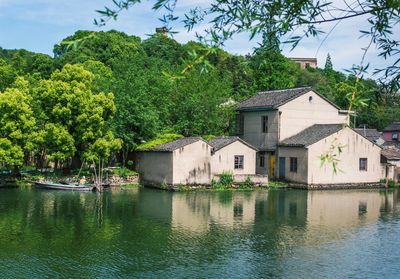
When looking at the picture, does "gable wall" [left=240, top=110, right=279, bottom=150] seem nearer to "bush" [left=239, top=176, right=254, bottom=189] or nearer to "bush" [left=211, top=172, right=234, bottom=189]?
"bush" [left=239, top=176, right=254, bottom=189]

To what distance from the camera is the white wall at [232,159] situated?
119 ft

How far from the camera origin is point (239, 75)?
66125 mm

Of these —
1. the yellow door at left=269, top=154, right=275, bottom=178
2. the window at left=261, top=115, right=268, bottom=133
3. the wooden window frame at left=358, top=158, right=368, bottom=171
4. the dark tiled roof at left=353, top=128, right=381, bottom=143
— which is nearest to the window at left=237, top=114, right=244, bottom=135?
the window at left=261, top=115, right=268, bottom=133

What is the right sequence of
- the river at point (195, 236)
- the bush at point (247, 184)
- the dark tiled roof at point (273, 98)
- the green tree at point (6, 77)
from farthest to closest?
the green tree at point (6, 77)
the dark tiled roof at point (273, 98)
the bush at point (247, 184)
the river at point (195, 236)

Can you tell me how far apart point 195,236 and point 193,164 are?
Answer: 15478 millimetres

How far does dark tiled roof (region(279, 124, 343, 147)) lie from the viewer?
36438 millimetres

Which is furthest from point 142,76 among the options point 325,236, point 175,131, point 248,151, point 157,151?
point 325,236

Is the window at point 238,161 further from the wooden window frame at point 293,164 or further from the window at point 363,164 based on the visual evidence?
the window at point 363,164

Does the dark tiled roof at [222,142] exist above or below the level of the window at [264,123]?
below

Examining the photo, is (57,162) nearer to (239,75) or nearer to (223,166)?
(223,166)

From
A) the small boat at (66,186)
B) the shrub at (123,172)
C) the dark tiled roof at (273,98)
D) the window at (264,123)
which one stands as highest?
the dark tiled roof at (273,98)

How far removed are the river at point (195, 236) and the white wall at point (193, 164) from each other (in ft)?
10.8

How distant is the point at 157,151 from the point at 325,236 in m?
18.0

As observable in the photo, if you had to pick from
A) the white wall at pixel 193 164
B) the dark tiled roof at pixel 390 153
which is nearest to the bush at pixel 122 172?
the white wall at pixel 193 164
